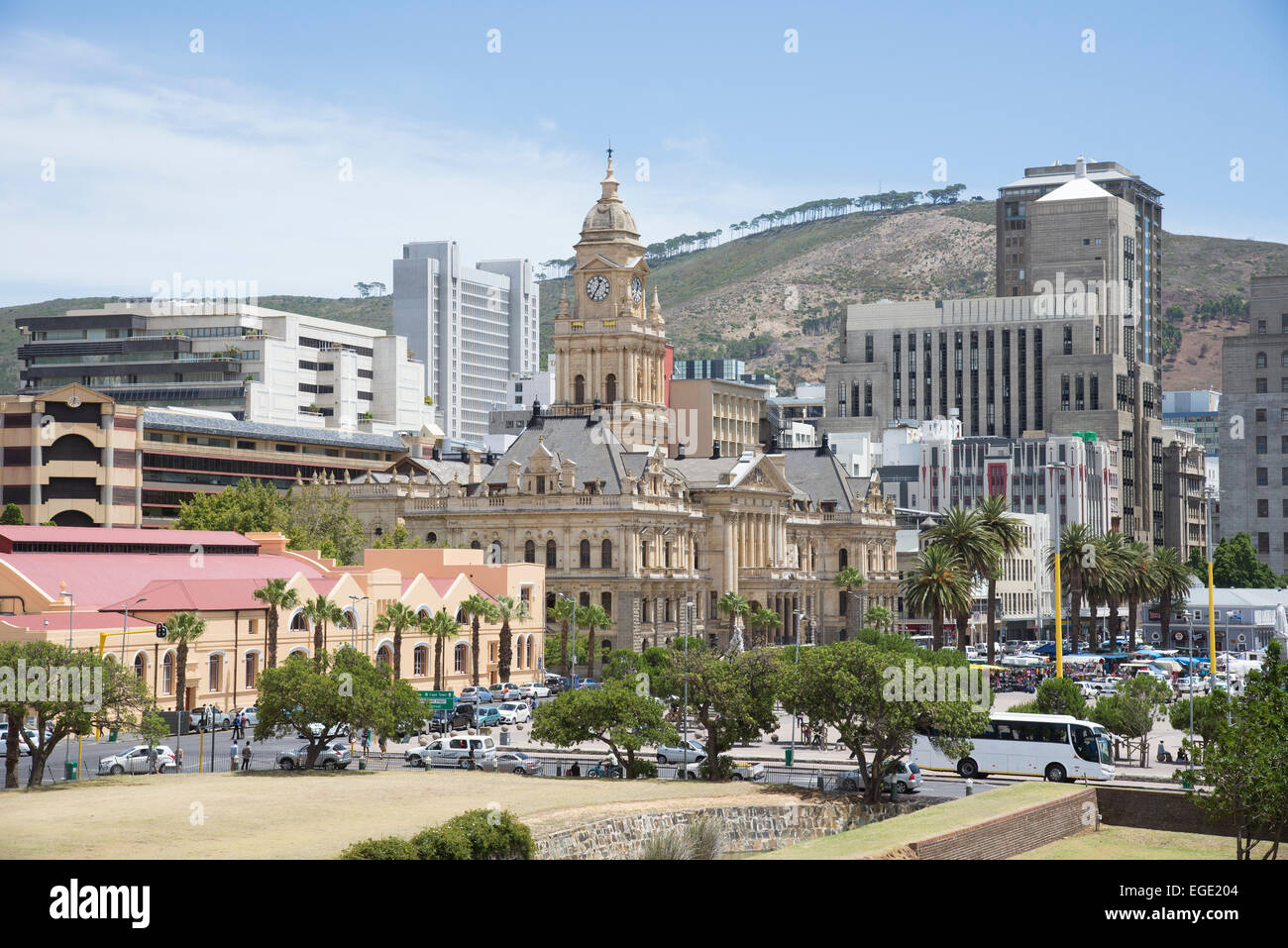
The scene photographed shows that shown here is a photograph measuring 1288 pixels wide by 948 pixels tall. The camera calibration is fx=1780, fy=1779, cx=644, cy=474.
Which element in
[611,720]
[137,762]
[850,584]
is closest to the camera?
[611,720]

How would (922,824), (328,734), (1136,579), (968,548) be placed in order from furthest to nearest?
1. (1136,579)
2. (968,548)
3. (328,734)
4. (922,824)

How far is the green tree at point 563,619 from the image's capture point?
434 ft

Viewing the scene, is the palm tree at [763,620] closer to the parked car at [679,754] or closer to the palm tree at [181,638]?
the palm tree at [181,638]

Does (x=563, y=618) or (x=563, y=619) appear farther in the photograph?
(x=563, y=619)

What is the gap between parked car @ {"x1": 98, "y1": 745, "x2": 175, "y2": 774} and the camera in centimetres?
7306

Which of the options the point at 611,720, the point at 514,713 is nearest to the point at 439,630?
the point at 514,713

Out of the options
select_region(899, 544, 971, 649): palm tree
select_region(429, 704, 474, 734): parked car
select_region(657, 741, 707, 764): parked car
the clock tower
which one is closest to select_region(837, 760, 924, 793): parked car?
select_region(657, 741, 707, 764): parked car

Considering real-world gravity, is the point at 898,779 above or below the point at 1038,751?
below

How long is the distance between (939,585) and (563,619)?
28.8m

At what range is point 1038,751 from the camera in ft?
253

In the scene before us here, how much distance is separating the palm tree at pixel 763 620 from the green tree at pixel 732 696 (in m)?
69.3

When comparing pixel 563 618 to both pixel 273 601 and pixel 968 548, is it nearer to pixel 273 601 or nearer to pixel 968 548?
pixel 968 548
